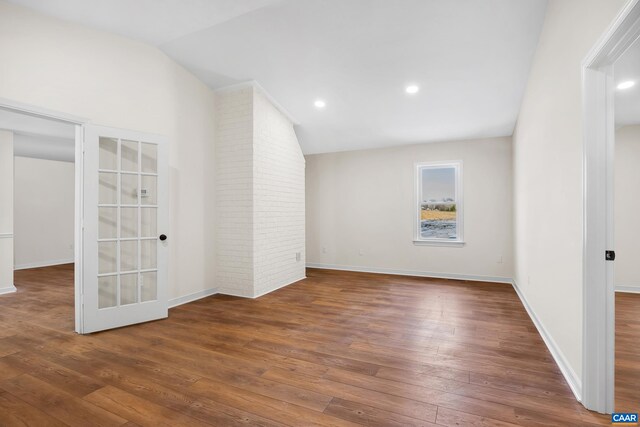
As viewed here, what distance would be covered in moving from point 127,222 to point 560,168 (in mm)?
4278

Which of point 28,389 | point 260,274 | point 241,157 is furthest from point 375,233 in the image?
point 28,389

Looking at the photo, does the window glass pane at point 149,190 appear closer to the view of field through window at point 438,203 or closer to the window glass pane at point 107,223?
the window glass pane at point 107,223

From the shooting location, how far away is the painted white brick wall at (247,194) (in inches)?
170

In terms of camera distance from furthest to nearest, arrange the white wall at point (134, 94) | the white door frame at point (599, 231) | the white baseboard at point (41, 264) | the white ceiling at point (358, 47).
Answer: the white baseboard at point (41, 264) < the white ceiling at point (358, 47) < the white wall at point (134, 94) < the white door frame at point (599, 231)

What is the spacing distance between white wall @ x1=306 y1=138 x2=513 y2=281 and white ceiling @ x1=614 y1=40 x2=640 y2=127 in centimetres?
151

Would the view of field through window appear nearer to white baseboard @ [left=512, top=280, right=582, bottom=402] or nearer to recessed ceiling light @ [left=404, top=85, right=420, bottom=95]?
recessed ceiling light @ [left=404, top=85, right=420, bottom=95]

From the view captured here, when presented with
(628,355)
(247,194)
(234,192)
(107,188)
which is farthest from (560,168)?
(107,188)

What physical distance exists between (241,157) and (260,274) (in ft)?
5.96

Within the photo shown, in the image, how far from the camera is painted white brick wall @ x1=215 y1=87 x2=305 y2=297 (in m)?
4.32

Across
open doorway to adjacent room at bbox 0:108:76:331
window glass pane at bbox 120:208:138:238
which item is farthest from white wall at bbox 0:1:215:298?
open doorway to adjacent room at bbox 0:108:76:331

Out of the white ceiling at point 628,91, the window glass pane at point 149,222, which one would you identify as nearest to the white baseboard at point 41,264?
the window glass pane at point 149,222

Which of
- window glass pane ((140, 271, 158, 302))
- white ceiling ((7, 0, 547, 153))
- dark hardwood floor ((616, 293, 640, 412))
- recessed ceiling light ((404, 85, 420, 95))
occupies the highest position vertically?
white ceiling ((7, 0, 547, 153))

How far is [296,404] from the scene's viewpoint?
1859 mm

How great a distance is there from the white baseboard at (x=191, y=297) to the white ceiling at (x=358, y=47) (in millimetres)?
3176
